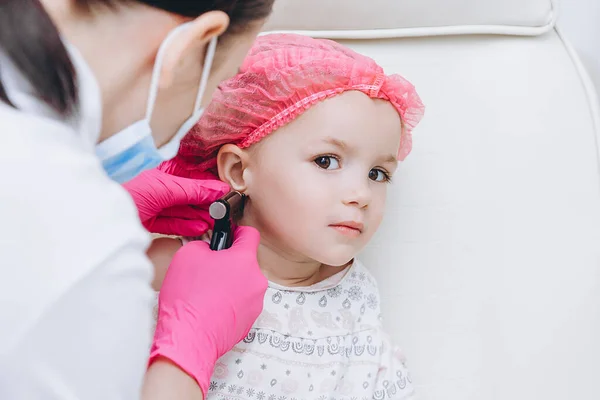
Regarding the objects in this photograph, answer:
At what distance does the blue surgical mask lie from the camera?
0.67m

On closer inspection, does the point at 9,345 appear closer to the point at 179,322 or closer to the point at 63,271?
the point at 63,271

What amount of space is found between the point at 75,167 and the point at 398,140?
652mm

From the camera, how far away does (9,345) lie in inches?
20.2

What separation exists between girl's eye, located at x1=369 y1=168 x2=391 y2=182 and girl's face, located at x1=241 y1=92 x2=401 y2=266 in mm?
32

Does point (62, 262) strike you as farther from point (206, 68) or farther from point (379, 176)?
point (379, 176)

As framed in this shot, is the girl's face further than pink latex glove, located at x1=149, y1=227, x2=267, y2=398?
Yes

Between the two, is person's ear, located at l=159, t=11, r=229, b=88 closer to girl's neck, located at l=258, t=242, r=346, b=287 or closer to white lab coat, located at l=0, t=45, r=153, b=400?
white lab coat, located at l=0, t=45, r=153, b=400

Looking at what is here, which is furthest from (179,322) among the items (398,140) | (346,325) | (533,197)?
(533,197)

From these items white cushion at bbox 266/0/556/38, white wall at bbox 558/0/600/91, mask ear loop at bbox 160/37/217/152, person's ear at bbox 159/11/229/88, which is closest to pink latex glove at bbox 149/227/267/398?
mask ear loop at bbox 160/37/217/152

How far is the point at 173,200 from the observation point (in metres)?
1.07

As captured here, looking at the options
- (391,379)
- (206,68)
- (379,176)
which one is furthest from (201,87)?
(391,379)

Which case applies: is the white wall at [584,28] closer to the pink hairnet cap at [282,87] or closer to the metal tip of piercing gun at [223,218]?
the pink hairnet cap at [282,87]

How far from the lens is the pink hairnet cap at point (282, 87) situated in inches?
41.3

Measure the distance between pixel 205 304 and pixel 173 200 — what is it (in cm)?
20
